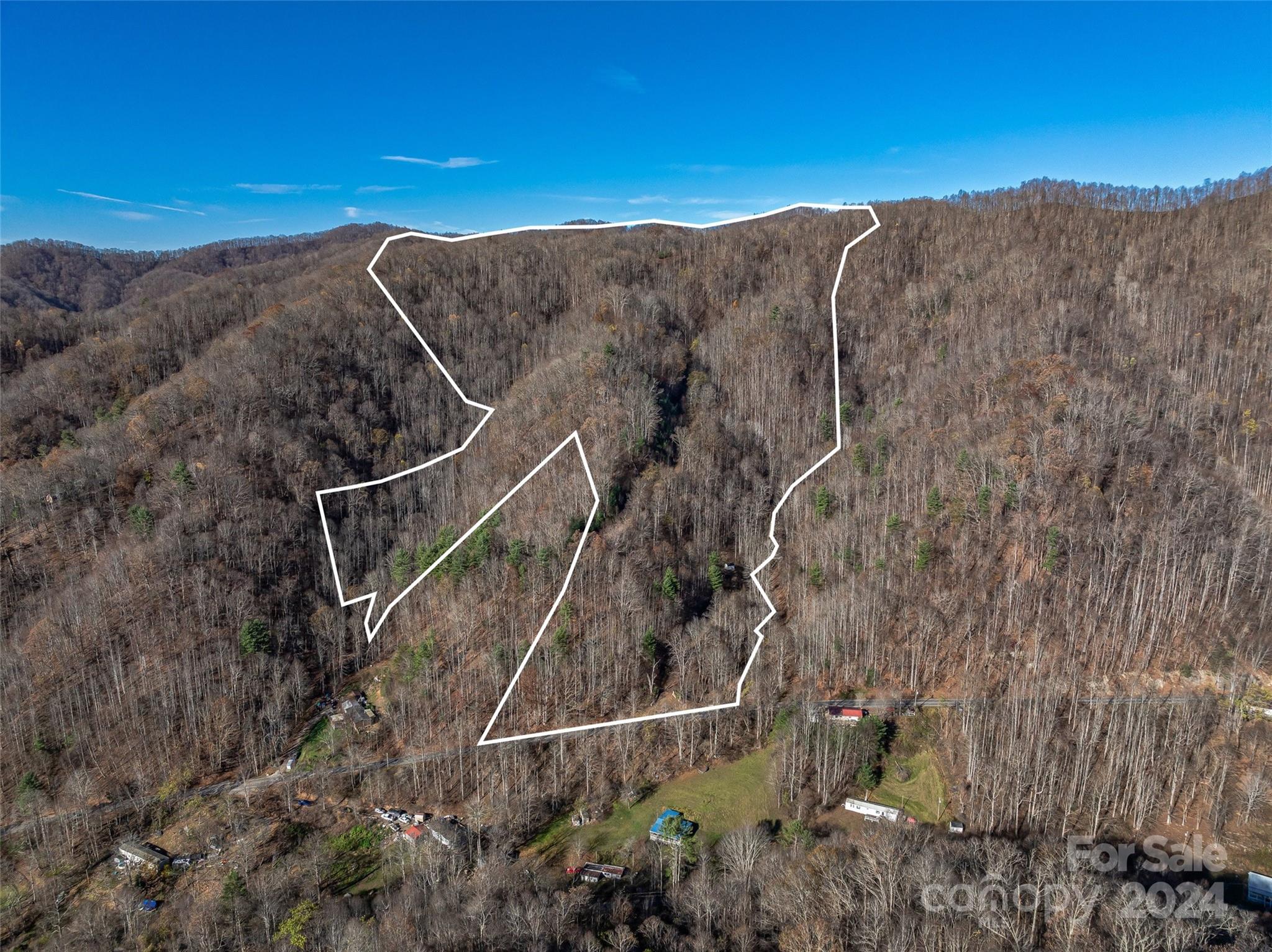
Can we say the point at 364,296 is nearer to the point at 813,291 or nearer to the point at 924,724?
the point at 813,291

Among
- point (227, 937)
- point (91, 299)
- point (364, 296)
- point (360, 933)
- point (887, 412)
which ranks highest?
point (91, 299)

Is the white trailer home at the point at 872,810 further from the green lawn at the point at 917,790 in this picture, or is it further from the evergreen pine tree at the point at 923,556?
the evergreen pine tree at the point at 923,556

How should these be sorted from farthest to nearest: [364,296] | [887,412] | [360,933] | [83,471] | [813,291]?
1. [813,291]
2. [364,296]
3. [887,412]
4. [83,471]
5. [360,933]

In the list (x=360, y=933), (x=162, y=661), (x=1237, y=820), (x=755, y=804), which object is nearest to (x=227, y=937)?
(x=360, y=933)

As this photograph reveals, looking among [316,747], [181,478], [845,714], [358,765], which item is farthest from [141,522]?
[845,714]

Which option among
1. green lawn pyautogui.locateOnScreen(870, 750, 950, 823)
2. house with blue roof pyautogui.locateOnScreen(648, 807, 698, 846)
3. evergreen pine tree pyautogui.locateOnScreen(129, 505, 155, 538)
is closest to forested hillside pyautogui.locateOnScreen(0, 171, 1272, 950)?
evergreen pine tree pyautogui.locateOnScreen(129, 505, 155, 538)

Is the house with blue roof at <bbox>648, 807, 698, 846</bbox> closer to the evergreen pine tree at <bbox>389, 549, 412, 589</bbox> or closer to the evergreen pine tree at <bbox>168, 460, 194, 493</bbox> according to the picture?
the evergreen pine tree at <bbox>389, 549, 412, 589</bbox>
